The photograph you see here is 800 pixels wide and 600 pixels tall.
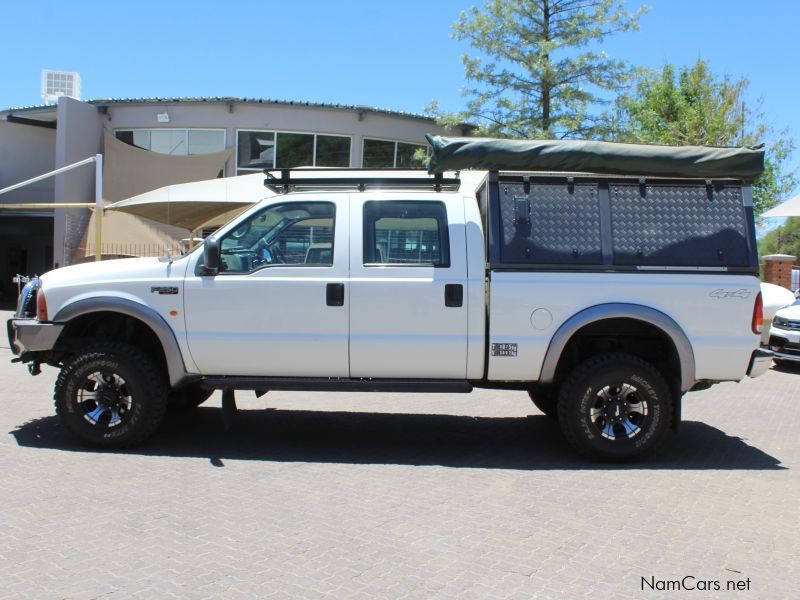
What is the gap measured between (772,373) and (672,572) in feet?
29.6

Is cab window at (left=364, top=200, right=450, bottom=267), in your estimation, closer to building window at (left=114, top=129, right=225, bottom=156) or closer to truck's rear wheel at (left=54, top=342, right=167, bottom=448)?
truck's rear wheel at (left=54, top=342, right=167, bottom=448)

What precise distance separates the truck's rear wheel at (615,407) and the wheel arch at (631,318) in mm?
229

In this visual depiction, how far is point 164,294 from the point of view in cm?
588

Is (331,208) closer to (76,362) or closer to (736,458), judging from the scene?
(76,362)

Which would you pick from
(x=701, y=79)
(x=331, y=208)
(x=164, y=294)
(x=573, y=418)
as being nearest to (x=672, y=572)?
(x=573, y=418)

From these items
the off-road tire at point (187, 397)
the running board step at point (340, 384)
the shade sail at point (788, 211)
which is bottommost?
the off-road tire at point (187, 397)

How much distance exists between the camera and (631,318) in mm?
5805

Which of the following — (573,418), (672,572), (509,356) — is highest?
(509,356)

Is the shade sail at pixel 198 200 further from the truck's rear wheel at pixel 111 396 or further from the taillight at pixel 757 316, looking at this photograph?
the taillight at pixel 757 316

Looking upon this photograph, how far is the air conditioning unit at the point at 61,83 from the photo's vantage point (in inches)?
846

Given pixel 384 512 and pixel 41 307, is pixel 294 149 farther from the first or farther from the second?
pixel 384 512

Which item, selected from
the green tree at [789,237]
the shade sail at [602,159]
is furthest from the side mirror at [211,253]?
the green tree at [789,237]

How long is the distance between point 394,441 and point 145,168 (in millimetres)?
16318

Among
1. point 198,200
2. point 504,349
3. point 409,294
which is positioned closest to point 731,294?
point 504,349
